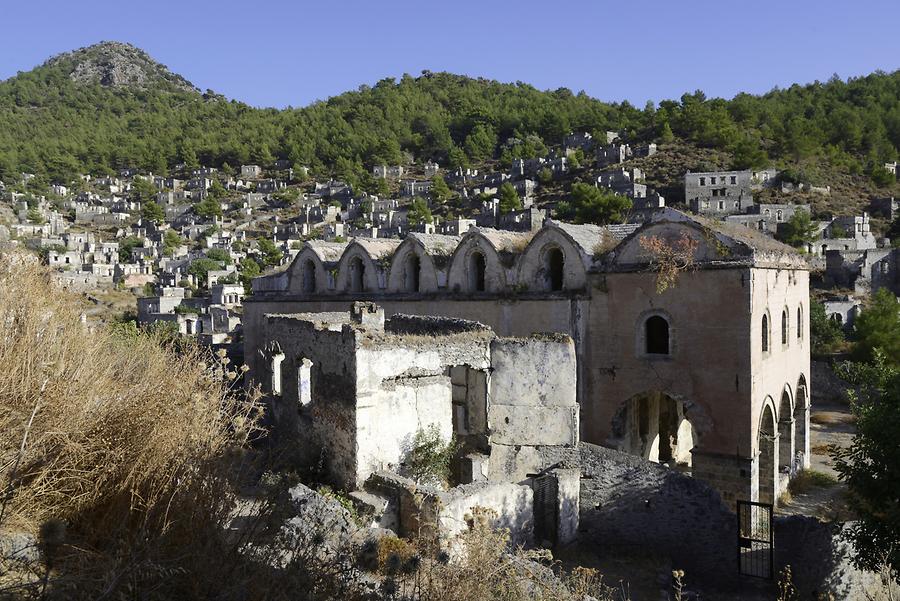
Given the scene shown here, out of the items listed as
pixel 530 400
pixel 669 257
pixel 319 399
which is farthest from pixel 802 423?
pixel 319 399

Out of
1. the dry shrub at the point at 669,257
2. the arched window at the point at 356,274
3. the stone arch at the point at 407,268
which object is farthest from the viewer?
the arched window at the point at 356,274

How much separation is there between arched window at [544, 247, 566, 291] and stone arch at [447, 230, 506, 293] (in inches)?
53.8

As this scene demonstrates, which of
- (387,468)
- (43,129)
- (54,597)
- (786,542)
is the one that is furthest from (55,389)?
(43,129)

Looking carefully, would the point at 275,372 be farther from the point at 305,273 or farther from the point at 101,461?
the point at 305,273

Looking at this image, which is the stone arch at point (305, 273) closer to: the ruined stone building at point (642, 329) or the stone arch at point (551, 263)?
the ruined stone building at point (642, 329)

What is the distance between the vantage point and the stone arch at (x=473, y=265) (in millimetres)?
18688

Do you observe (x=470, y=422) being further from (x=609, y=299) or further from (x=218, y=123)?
(x=218, y=123)

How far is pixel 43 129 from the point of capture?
140 metres

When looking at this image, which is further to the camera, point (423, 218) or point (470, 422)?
point (423, 218)

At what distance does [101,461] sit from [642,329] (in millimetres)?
12814

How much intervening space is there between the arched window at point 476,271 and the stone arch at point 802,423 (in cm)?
1004

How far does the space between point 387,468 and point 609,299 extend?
25.2 ft

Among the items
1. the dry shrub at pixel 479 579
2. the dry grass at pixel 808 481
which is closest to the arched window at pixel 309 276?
the dry grass at pixel 808 481

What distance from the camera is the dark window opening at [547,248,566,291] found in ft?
58.9
